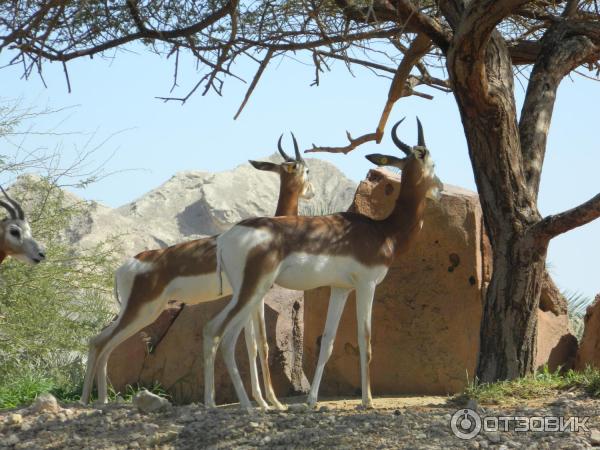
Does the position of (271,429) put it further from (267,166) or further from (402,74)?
(267,166)

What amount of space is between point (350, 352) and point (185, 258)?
2298 mm

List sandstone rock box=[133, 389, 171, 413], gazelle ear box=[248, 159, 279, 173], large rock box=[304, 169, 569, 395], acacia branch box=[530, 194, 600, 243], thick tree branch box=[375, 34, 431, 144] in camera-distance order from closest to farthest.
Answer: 1. sandstone rock box=[133, 389, 171, 413]
2. acacia branch box=[530, 194, 600, 243]
3. thick tree branch box=[375, 34, 431, 144]
4. large rock box=[304, 169, 569, 395]
5. gazelle ear box=[248, 159, 279, 173]

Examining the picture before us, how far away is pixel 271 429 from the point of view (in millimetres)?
6449

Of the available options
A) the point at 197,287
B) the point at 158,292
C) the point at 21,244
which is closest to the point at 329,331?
the point at 197,287

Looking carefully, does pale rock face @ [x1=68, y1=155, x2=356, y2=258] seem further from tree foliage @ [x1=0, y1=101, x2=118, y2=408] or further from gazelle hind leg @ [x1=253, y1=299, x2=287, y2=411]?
gazelle hind leg @ [x1=253, y1=299, x2=287, y2=411]

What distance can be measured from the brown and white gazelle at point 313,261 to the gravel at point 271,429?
2.84 feet

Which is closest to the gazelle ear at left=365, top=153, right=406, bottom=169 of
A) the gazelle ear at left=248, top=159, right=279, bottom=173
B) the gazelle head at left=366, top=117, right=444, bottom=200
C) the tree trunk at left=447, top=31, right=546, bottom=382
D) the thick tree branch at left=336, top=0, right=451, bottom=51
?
the gazelle head at left=366, top=117, right=444, bottom=200

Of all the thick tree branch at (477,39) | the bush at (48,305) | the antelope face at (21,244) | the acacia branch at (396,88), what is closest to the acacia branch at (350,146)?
the acacia branch at (396,88)

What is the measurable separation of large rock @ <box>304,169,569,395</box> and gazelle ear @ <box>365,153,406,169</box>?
1.09 m

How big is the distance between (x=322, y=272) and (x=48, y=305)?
7318 mm

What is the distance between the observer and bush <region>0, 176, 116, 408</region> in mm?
13992

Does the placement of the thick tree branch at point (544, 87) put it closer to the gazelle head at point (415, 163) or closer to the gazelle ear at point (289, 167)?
the gazelle head at point (415, 163)

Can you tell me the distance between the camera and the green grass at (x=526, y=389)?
24.5 ft

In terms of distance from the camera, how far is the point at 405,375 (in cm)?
1012
